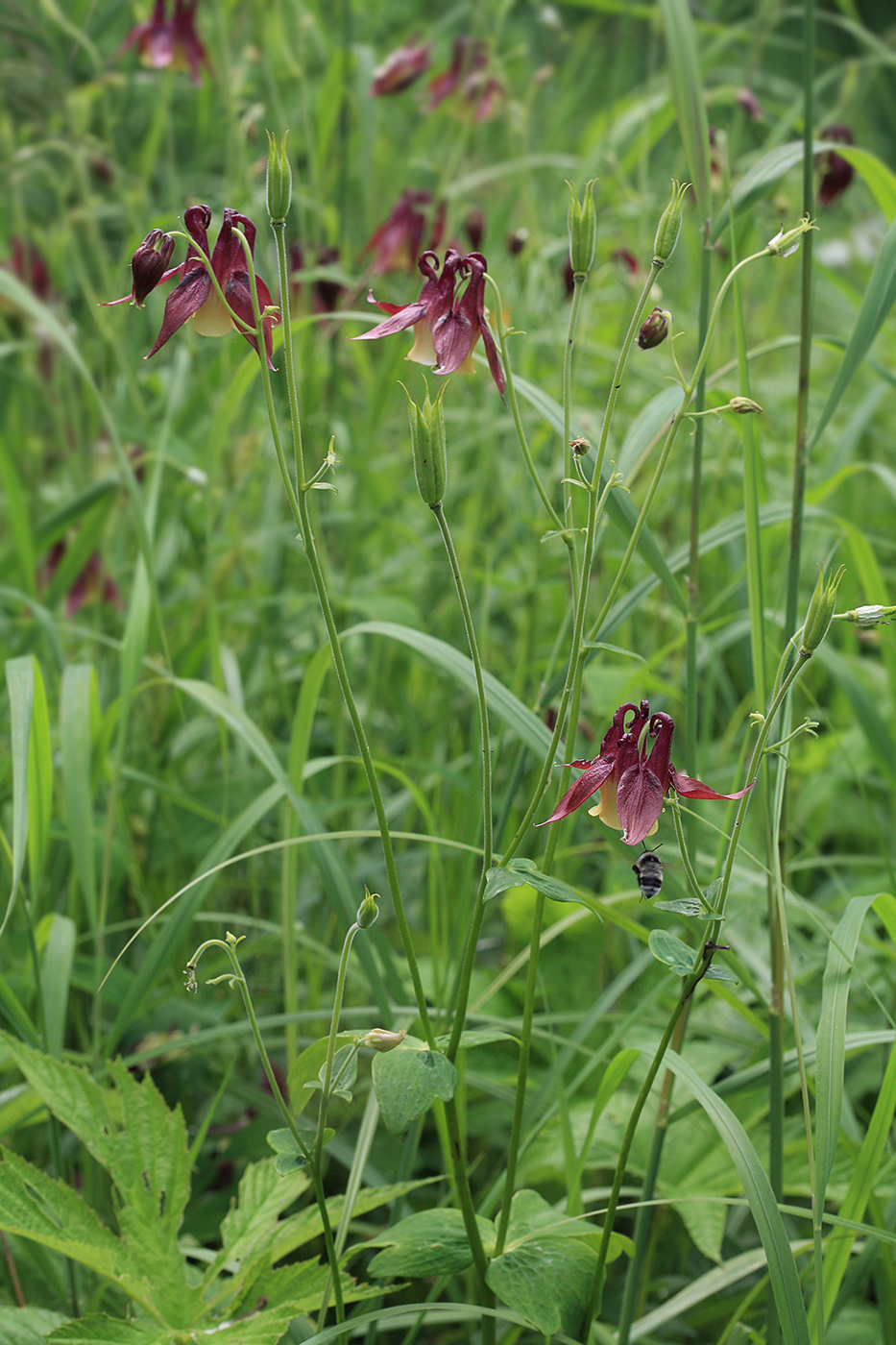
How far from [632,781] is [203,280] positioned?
0.99 ft

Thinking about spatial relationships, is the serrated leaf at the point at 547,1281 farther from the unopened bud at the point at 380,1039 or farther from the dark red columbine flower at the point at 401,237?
the dark red columbine flower at the point at 401,237

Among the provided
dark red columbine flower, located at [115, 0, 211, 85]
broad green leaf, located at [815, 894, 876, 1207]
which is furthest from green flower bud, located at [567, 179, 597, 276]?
dark red columbine flower, located at [115, 0, 211, 85]

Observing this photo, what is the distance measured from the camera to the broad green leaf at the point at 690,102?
0.56 metres

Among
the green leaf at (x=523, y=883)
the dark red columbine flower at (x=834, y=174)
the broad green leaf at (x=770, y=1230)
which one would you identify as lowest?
the broad green leaf at (x=770, y=1230)

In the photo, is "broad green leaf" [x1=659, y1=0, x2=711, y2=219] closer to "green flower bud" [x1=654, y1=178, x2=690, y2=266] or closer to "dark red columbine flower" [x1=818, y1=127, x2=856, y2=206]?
"green flower bud" [x1=654, y1=178, x2=690, y2=266]

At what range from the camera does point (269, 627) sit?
3.95 ft

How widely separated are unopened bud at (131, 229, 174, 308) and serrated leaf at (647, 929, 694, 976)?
0.36 metres

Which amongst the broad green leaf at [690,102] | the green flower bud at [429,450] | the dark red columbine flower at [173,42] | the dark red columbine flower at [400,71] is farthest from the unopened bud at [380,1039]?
the dark red columbine flower at [400,71]

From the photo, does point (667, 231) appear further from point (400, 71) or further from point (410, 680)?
point (400, 71)

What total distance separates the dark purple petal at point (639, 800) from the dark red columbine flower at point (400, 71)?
1.17 m

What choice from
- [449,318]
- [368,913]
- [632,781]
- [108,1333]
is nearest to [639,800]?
[632,781]

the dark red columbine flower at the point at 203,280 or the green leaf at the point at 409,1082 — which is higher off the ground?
the dark red columbine flower at the point at 203,280

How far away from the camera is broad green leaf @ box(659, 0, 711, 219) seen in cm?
56

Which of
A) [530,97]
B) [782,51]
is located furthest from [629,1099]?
[782,51]
